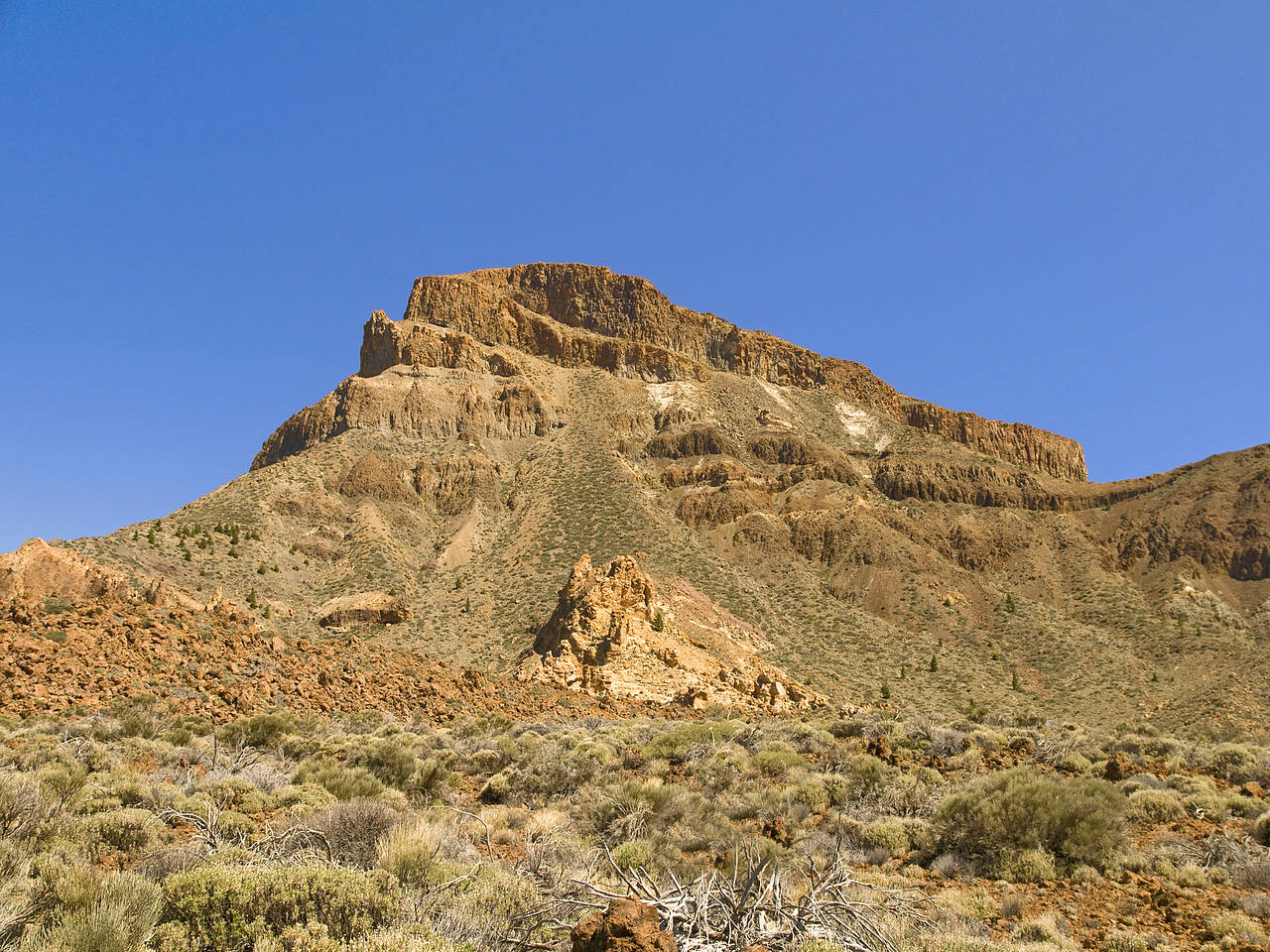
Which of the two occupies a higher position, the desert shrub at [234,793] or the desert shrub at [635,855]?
the desert shrub at [234,793]

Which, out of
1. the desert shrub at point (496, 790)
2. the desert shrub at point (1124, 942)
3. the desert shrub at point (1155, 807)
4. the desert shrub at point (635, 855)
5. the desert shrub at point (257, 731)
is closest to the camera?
the desert shrub at point (1124, 942)

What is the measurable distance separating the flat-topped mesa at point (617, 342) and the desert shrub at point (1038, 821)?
72679mm

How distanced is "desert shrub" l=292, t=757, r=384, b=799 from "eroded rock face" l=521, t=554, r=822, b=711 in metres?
16.6

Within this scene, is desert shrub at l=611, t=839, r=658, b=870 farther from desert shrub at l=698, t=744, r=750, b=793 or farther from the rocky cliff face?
the rocky cliff face

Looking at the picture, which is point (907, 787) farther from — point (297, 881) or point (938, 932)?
point (297, 881)

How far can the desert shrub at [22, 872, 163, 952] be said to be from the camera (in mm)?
4000

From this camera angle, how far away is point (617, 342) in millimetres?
88750

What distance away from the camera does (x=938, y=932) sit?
5.84 meters

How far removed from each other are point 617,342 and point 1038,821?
8318 centimetres

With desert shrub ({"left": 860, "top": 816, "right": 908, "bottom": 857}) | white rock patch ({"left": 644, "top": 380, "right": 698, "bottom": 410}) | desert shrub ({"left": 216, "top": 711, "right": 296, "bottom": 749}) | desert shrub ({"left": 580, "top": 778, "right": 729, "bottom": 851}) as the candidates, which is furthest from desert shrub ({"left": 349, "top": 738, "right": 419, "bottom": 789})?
white rock patch ({"left": 644, "top": 380, "right": 698, "bottom": 410})

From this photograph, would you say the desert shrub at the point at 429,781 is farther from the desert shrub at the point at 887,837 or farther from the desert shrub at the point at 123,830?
the desert shrub at the point at 887,837

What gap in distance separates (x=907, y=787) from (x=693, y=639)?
23.8 meters

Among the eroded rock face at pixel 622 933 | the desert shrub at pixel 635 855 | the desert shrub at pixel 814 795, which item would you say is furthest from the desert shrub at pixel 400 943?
the desert shrub at pixel 814 795

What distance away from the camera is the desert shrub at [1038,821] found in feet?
26.6
